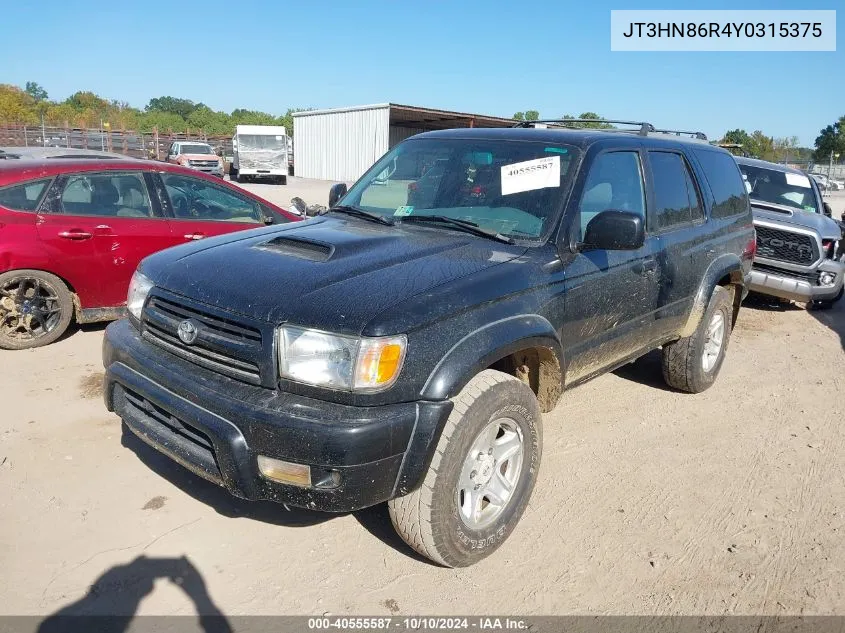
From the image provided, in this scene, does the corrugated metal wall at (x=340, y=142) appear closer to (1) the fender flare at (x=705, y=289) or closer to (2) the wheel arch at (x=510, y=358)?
(1) the fender flare at (x=705, y=289)

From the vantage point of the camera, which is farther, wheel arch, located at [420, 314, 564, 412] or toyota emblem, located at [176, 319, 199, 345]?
toyota emblem, located at [176, 319, 199, 345]

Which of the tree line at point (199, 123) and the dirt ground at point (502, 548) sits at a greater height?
the tree line at point (199, 123)

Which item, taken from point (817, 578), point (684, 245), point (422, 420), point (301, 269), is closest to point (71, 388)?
point (301, 269)

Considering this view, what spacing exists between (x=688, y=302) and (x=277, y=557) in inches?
129

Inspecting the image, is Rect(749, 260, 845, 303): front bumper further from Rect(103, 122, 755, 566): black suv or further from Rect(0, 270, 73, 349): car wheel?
Rect(0, 270, 73, 349): car wheel

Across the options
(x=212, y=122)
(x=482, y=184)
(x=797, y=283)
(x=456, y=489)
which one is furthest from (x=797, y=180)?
(x=212, y=122)

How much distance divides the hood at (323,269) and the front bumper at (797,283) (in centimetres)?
623

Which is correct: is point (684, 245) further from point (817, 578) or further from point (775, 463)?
point (817, 578)

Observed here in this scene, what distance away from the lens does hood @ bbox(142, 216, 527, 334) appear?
2658 millimetres

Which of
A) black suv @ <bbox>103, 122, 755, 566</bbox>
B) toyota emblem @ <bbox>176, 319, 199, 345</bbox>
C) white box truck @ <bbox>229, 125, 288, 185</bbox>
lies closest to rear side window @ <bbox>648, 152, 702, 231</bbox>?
black suv @ <bbox>103, 122, 755, 566</bbox>

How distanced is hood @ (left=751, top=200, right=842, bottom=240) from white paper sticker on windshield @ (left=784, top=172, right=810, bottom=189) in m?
0.70

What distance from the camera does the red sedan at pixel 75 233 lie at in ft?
17.9

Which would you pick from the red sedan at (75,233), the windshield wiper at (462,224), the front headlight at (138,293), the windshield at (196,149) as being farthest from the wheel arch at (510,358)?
the windshield at (196,149)

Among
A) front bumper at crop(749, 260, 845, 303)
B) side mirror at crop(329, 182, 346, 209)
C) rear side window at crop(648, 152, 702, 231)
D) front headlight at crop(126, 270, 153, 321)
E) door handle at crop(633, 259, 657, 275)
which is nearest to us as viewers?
front headlight at crop(126, 270, 153, 321)
